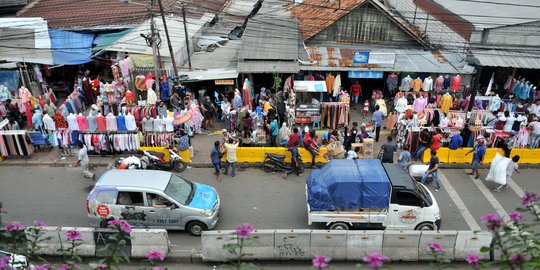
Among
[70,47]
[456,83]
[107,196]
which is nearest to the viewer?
[107,196]

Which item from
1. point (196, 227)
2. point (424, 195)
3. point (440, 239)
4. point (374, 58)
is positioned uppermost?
point (374, 58)

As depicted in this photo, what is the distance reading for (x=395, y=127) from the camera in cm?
1881

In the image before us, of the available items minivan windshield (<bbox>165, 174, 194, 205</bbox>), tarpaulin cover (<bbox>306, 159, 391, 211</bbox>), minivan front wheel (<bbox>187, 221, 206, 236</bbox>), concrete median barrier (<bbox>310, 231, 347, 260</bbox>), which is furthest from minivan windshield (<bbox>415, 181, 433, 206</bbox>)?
minivan windshield (<bbox>165, 174, 194, 205</bbox>)

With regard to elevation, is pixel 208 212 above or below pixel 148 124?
below

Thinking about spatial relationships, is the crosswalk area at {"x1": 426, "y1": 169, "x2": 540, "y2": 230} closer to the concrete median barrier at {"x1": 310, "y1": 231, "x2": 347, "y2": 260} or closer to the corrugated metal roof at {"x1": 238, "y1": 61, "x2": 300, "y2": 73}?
the concrete median barrier at {"x1": 310, "y1": 231, "x2": 347, "y2": 260}

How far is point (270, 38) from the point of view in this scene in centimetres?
2353

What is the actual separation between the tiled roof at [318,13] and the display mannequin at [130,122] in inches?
412

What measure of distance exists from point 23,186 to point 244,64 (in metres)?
10.4

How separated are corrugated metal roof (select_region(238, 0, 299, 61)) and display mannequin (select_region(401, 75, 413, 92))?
512 cm

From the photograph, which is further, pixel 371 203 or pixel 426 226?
pixel 426 226

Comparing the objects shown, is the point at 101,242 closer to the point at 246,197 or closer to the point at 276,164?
the point at 246,197

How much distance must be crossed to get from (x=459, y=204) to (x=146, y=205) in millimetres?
9418

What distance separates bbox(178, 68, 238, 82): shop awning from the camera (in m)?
20.3

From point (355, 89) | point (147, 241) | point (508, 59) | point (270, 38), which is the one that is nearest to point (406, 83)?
point (355, 89)
